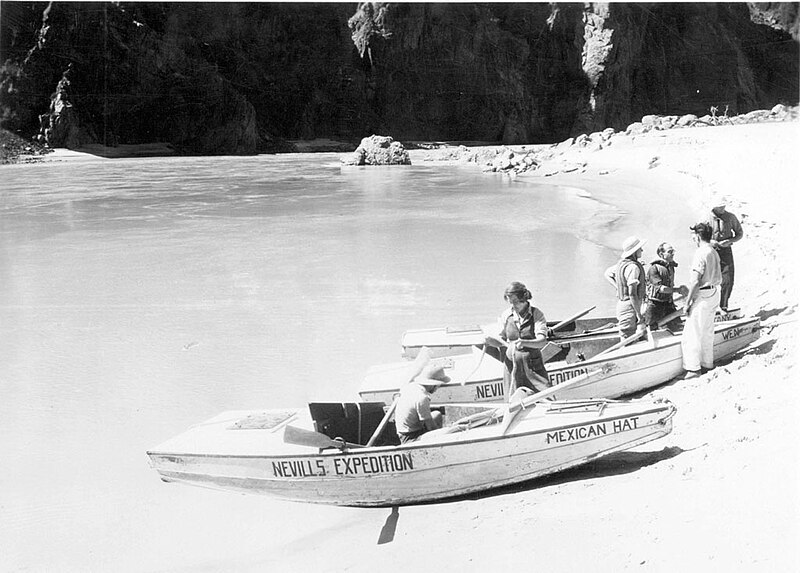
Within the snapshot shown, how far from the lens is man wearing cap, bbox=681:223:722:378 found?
6488mm

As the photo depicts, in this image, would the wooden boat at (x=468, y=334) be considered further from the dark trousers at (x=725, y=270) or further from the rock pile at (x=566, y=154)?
the rock pile at (x=566, y=154)

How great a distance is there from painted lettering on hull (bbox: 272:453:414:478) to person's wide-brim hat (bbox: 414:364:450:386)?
20.3 inches

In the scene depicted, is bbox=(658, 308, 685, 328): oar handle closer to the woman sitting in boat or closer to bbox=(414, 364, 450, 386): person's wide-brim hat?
the woman sitting in boat

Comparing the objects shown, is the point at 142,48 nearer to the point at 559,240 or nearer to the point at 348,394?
the point at 559,240

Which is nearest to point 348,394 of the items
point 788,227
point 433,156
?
point 788,227

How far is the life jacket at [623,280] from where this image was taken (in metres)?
6.80

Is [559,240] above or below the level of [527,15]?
below

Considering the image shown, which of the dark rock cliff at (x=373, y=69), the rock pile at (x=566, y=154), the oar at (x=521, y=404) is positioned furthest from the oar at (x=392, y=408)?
the dark rock cliff at (x=373, y=69)

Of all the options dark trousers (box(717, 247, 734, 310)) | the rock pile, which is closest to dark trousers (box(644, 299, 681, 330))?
dark trousers (box(717, 247, 734, 310))

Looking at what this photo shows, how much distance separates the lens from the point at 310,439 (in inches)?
219

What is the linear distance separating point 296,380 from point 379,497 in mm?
3072

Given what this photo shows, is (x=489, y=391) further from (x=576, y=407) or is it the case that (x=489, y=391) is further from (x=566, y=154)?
(x=566, y=154)

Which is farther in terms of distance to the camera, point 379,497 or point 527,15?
point 527,15

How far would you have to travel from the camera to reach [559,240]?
15695 mm
